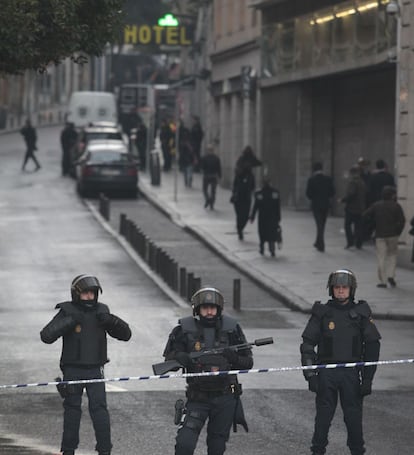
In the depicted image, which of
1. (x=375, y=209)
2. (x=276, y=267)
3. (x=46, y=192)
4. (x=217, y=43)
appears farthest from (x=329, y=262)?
(x=217, y=43)

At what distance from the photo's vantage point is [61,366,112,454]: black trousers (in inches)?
475

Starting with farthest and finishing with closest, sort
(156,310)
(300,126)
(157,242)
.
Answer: (300,126)
(157,242)
(156,310)

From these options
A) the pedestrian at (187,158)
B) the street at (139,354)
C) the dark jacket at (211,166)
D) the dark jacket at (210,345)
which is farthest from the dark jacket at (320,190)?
the dark jacket at (210,345)

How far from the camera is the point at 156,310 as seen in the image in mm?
23438

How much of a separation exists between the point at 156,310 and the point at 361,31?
13.8 m

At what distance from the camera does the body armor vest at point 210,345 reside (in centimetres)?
1116

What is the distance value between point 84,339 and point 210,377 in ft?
4.65

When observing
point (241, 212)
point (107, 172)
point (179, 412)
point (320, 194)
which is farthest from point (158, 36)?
point (179, 412)

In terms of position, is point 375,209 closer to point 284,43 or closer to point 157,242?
point 157,242

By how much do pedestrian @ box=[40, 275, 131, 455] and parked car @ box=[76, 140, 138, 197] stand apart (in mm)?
31208

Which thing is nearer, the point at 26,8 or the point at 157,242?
the point at 26,8

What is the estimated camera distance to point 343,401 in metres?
12.1

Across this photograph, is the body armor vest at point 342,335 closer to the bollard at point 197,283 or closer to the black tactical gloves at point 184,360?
the black tactical gloves at point 184,360

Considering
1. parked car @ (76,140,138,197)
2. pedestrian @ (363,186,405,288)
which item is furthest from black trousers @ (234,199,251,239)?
parked car @ (76,140,138,197)
